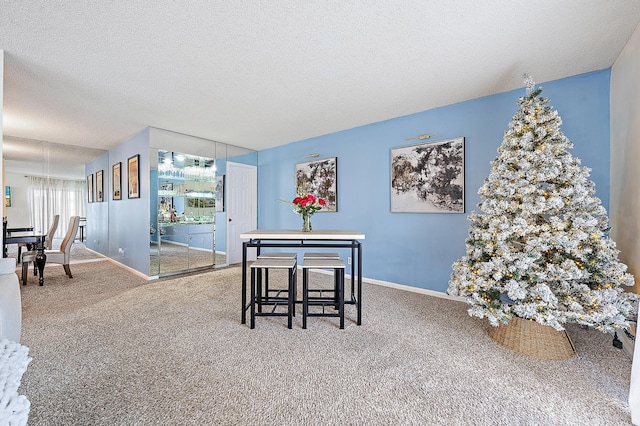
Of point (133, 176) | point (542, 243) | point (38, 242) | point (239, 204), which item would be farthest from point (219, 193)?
point (542, 243)

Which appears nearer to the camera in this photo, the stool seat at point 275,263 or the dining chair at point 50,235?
the stool seat at point 275,263

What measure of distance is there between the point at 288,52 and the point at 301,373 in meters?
2.54

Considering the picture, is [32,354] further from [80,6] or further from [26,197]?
[26,197]

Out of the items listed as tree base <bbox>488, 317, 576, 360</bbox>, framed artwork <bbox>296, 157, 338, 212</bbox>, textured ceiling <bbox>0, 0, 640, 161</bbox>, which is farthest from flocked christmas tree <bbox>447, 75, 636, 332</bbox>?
framed artwork <bbox>296, 157, 338, 212</bbox>

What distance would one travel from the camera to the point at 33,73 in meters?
2.65

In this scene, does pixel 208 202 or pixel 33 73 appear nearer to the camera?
pixel 33 73

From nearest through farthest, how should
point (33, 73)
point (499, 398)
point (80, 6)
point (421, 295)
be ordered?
point (499, 398), point (80, 6), point (33, 73), point (421, 295)

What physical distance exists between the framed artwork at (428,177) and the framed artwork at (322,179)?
3.50ft

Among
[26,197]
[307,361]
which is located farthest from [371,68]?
[26,197]

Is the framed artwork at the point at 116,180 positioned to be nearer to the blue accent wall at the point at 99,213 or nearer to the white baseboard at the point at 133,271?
the blue accent wall at the point at 99,213

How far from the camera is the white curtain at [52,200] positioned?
4.77 meters

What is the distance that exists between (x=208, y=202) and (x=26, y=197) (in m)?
3.01

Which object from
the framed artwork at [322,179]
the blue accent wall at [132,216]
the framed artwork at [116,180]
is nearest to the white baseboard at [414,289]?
the framed artwork at [322,179]

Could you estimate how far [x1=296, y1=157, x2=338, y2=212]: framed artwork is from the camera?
4.62 m
